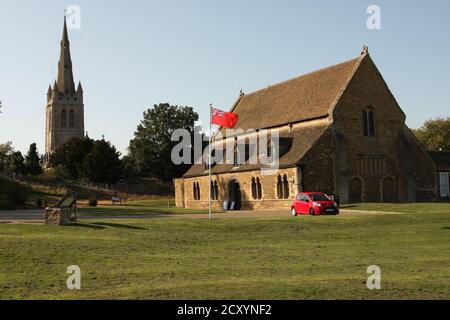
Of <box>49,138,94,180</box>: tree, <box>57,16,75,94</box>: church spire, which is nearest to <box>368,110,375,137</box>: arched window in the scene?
<box>49,138,94,180</box>: tree

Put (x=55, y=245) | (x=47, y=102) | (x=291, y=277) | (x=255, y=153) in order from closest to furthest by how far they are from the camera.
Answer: (x=291, y=277), (x=55, y=245), (x=255, y=153), (x=47, y=102)

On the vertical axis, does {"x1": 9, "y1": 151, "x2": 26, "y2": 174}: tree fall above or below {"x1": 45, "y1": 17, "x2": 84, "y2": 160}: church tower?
below

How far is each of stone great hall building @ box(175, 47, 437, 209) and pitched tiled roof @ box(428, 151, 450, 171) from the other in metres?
3.09

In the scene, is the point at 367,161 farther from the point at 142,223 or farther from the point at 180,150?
the point at 180,150

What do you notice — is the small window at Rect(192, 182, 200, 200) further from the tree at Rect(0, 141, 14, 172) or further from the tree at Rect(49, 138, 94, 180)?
the tree at Rect(0, 141, 14, 172)

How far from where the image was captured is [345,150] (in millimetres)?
46062

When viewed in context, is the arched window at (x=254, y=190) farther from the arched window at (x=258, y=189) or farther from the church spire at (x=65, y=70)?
the church spire at (x=65, y=70)

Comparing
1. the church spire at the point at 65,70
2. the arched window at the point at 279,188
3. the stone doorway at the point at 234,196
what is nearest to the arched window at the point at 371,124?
the arched window at the point at 279,188

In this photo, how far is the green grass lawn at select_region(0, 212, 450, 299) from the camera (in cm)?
1091

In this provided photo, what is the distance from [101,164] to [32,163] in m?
25.3

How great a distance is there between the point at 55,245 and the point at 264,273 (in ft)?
24.0

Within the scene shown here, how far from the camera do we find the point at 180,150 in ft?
329

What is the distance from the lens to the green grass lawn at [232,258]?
35.8 ft

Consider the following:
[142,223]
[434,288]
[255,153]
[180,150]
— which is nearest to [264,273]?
[434,288]
